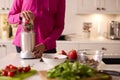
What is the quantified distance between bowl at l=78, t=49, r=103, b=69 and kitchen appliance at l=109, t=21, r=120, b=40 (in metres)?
2.07

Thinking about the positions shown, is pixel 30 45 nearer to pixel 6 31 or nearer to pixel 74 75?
pixel 74 75

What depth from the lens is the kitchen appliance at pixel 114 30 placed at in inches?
157

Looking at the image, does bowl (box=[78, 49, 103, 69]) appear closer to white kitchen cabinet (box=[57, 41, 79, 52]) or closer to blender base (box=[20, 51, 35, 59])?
blender base (box=[20, 51, 35, 59])

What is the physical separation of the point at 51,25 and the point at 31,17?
0.98 feet

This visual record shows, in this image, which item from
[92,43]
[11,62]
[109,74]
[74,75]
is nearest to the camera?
[74,75]

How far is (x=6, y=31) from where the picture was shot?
13.4 ft

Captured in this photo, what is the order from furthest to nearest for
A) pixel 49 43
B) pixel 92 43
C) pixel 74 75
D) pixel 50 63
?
pixel 92 43, pixel 49 43, pixel 50 63, pixel 74 75

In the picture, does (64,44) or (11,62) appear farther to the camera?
(64,44)

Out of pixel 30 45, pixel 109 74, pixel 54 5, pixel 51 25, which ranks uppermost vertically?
pixel 54 5

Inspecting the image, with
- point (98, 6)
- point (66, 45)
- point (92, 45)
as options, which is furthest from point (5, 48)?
point (98, 6)

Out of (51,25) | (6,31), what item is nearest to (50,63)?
(51,25)

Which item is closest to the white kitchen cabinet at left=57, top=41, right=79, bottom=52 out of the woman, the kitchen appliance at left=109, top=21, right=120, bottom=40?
the kitchen appliance at left=109, top=21, right=120, bottom=40

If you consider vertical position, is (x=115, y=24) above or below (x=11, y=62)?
above

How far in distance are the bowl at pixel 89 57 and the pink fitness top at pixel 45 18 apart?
421mm
